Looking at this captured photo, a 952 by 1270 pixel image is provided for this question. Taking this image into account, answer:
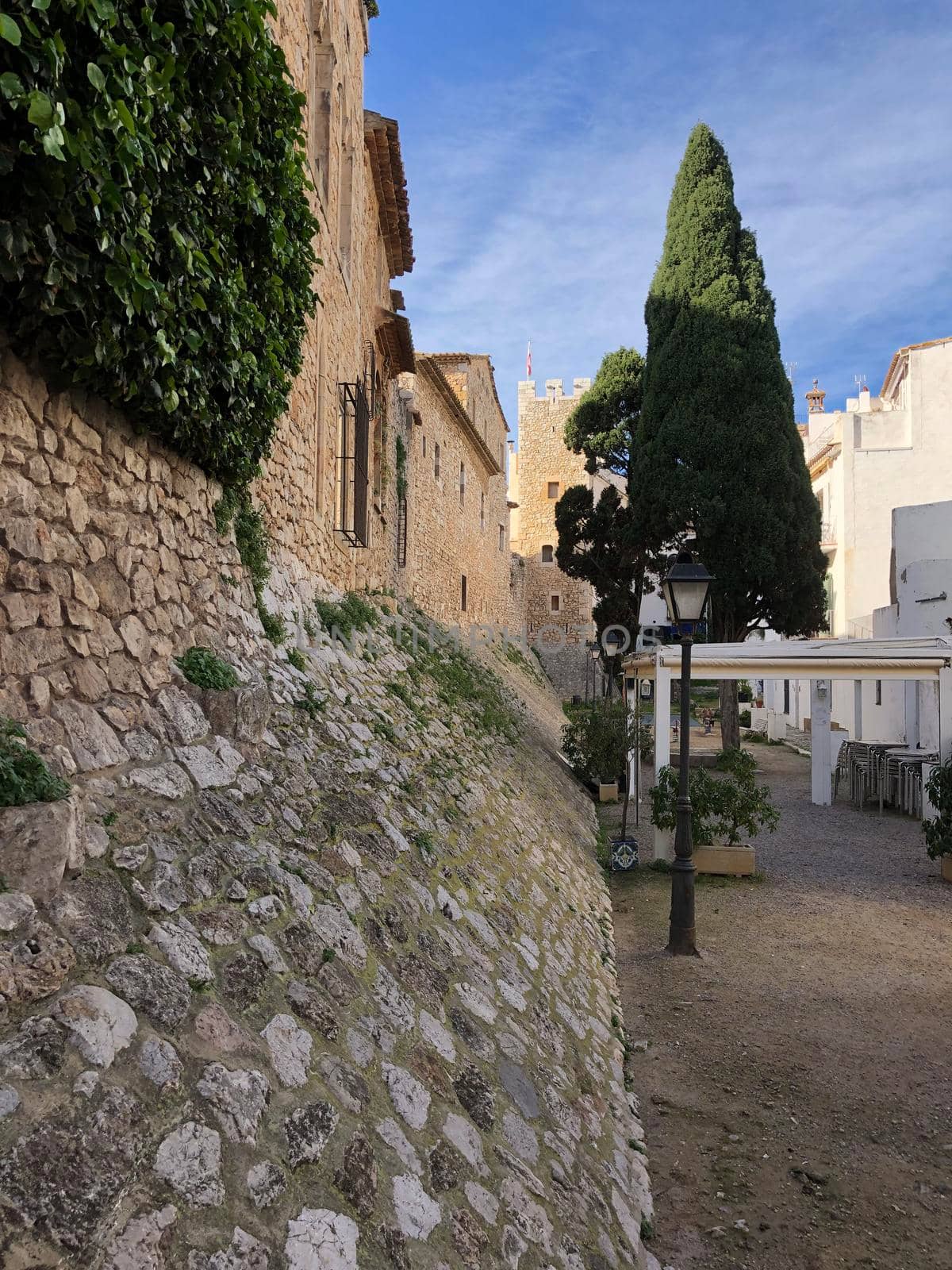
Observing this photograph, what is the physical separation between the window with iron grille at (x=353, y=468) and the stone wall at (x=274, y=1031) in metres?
4.23

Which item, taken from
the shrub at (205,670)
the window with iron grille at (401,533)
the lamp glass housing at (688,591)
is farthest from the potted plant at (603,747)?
the shrub at (205,670)

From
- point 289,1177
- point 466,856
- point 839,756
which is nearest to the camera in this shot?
point 289,1177

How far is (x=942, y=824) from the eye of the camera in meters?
9.05

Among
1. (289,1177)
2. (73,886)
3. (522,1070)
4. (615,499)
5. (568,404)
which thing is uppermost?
(568,404)

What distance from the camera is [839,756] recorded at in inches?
653

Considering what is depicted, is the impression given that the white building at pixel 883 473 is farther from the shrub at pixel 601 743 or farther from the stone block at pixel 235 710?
the stone block at pixel 235 710

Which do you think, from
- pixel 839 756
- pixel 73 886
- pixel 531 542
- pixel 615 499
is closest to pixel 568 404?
pixel 531 542

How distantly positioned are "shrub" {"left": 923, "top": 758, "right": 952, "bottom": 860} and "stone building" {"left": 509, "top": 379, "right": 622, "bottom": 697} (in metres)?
29.4

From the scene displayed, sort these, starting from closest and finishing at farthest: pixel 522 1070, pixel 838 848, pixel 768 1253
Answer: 1. pixel 768 1253
2. pixel 522 1070
3. pixel 838 848

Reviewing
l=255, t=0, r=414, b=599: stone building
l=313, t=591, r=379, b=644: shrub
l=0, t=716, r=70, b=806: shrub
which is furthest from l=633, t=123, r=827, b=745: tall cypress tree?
l=0, t=716, r=70, b=806: shrub

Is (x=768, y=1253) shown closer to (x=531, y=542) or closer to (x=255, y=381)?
(x=255, y=381)

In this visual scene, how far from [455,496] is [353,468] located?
1190 centimetres

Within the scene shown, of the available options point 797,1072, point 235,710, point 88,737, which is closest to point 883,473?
point 797,1072

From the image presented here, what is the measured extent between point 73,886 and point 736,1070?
4044 mm
